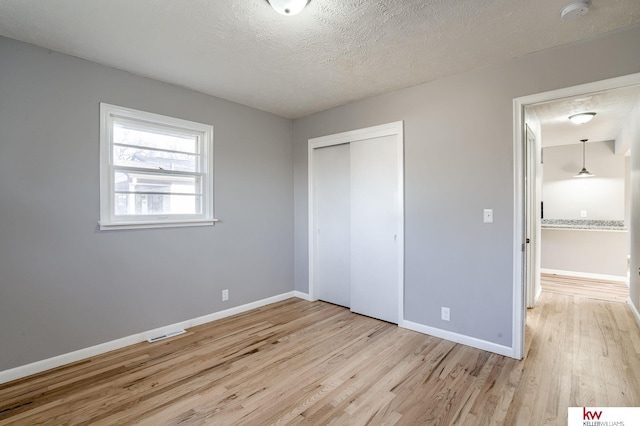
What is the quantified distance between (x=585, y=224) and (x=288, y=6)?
22.0ft

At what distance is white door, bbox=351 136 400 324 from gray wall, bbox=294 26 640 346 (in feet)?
0.58

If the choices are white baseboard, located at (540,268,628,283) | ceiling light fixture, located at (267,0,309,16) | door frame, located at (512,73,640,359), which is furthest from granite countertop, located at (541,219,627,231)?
ceiling light fixture, located at (267,0,309,16)

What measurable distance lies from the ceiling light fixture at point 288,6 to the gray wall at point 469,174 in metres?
1.71

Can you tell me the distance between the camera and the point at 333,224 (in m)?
4.09

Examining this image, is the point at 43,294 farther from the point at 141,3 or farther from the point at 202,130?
the point at 141,3

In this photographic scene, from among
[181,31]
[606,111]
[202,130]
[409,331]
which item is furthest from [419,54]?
[606,111]

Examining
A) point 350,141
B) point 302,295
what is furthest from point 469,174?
point 302,295

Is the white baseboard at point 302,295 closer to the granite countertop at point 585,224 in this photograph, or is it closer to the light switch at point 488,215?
the light switch at point 488,215

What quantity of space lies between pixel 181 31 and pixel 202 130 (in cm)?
131

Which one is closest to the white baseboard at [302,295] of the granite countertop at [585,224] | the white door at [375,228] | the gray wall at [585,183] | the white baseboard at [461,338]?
the white door at [375,228]

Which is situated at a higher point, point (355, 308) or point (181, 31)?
point (181, 31)

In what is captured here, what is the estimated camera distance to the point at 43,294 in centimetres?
242

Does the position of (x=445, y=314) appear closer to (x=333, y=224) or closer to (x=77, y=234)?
A: (x=333, y=224)

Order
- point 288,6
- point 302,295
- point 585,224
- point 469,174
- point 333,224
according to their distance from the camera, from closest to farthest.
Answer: point 288,6
point 469,174
point 333,224
point 302,295
point 585,224
